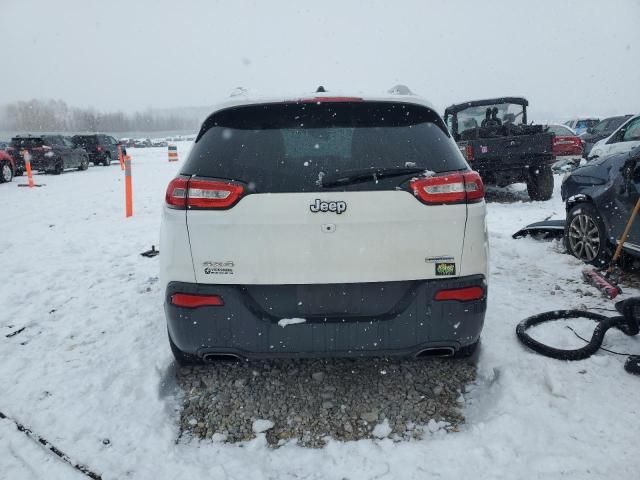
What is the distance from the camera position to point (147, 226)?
26.2 ft

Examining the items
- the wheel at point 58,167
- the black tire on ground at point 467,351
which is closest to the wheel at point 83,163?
the wheel at point 58,167

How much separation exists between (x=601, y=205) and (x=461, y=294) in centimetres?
343

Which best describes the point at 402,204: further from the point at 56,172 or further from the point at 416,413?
the point at 56,172

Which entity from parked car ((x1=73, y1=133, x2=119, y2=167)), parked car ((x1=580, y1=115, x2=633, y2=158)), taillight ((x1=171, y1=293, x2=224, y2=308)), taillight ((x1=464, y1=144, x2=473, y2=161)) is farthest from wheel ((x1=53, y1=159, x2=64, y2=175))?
parked car ((x1=580, y1=115, x2=633, y2=158))

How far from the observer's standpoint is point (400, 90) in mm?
2762

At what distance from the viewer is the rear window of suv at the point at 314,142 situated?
7.65ft

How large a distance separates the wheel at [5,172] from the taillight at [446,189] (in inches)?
723

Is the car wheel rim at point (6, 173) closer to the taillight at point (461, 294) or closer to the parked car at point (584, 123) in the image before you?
the taillight at point (461, 294)

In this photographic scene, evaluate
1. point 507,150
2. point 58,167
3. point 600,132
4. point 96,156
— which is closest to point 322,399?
point 507,150

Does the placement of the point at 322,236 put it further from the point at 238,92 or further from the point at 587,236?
A: the point at 587,236

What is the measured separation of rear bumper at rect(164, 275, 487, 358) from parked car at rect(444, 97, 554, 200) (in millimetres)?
7171

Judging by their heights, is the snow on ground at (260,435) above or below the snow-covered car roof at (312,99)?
below

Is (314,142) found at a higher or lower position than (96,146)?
higher

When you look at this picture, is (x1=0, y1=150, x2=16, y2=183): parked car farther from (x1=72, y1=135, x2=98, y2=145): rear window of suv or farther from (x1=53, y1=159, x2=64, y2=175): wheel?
(x1=72, y1=135, x2=98, y2=145): rear window of suv
